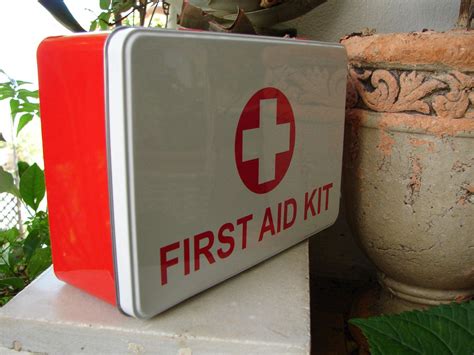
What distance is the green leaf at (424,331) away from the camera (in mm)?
438

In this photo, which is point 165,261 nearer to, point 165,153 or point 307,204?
point 165,153

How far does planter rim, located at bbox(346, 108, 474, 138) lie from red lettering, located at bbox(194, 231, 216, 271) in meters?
Answer: 0.31

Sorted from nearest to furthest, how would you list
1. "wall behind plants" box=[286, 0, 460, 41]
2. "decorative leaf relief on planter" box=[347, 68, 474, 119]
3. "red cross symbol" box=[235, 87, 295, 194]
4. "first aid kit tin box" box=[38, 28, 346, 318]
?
"first aid kit tin box" box=[38, 28, 346, 318], "red cross symbol" box=[235, 87, 295, 194], "decorative leaf relief on planter" box=[347, 68, 474, 119], "wall behind plants" box=[286, 0, 460, 41]

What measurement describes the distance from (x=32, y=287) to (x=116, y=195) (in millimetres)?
201

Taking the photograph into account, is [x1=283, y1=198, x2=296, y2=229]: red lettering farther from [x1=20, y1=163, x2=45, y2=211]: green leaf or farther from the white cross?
[x1=20, y1=163, x2=45, y2=211]: green leaf

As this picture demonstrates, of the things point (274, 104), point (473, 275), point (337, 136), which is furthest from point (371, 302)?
point (274, 104)

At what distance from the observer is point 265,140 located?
1.71ft

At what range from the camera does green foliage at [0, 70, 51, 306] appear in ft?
2.10

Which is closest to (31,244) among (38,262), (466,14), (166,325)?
(38,262)

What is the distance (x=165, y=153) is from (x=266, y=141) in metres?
0.15

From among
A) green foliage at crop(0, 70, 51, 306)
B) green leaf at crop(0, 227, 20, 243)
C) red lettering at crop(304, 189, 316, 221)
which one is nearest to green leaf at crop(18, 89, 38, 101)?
green foliage at crop(0, 70, 51, 306)

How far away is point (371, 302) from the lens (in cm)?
84

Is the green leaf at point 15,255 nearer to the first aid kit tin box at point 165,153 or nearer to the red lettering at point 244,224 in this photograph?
the first aid kit tin box at point 165,153

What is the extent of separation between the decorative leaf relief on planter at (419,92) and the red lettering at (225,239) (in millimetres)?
297
